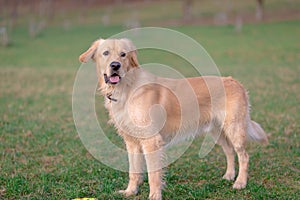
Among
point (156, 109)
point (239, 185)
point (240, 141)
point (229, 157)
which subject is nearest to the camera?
point (156, 109)

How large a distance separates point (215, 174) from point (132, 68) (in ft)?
6.60

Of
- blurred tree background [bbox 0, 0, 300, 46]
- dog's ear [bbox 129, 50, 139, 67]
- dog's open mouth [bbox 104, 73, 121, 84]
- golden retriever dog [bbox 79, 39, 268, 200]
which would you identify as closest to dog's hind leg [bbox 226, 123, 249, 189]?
golden retriever dog [bbox 79, 39, 268, 200]

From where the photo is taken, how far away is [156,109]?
16.7 feet

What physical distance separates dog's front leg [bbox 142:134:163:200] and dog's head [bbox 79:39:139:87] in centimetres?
82

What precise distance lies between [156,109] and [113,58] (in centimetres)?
79

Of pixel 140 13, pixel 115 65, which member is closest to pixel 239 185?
pixel 115 65

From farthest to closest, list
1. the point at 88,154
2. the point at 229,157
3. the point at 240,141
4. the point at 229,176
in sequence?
the point at 88,154 < the point at 229,157 < the point at 229,176 < the point at 240,141

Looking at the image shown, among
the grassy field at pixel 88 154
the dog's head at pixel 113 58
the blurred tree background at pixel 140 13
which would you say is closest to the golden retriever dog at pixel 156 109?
the dog's head at pixel 113 58

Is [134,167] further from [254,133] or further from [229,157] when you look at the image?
[254,133]

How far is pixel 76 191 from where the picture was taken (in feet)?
17.0

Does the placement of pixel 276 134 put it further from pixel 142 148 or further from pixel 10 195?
pixel 10 195

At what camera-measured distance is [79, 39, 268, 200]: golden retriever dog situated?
499 cm

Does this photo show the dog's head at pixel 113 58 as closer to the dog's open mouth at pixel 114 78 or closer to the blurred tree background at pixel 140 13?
the dog's open mouth at pixel 114 78

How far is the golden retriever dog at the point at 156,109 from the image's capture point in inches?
196
